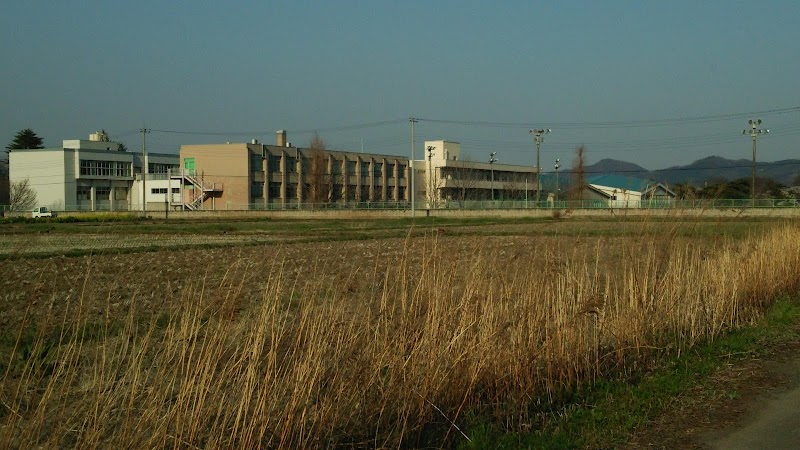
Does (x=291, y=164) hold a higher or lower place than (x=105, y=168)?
higher

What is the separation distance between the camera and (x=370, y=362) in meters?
5.46

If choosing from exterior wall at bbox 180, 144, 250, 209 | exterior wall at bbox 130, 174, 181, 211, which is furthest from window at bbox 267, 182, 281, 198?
exterior wall at bbox 130, 174, 181, 211

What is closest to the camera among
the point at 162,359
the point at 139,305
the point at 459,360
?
the point at 162,359

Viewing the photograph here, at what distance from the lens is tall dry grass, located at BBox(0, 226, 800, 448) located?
4.29 m

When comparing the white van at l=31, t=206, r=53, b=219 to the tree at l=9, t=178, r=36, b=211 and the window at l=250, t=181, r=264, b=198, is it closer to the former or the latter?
the tree at l=9, t=178, r=36, b=211

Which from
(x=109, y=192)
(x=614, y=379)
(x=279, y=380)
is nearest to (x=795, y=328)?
(x=614, y=379)

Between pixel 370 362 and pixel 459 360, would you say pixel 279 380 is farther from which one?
pixel 459 360

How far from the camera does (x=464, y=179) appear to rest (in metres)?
103

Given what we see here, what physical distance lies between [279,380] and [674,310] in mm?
5868

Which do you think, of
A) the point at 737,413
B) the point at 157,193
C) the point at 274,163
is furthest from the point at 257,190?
the point at 737,413

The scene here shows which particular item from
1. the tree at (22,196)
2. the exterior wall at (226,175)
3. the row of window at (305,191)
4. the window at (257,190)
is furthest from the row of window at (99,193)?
the row of window at (305,191)

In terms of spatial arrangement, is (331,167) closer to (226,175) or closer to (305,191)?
(305,191)

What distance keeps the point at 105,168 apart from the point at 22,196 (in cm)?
994

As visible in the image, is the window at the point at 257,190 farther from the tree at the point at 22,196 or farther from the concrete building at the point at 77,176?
the tree at the point at 22,196
